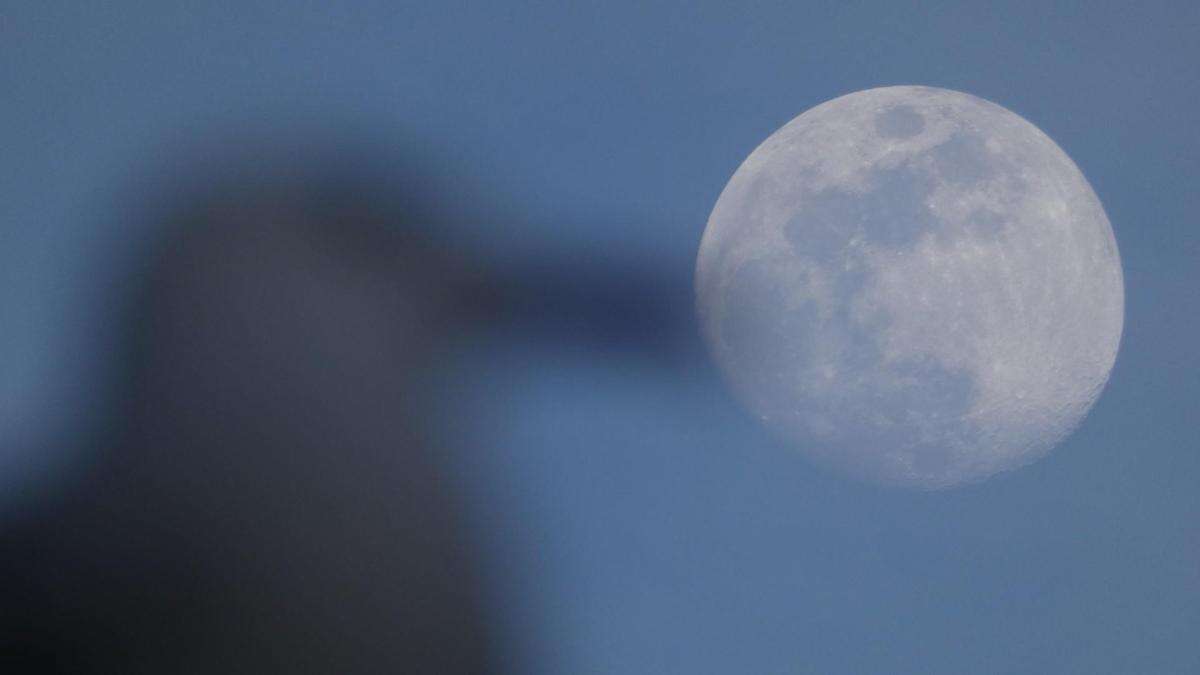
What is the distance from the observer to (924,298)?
2154 millimetres

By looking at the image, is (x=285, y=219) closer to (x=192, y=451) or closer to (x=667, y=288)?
(x=192, y=451)

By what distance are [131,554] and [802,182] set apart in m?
1.85

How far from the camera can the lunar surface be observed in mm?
2162

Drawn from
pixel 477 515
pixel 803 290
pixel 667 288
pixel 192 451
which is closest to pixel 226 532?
pixel 192 451

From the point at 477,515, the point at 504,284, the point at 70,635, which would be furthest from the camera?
the point at 504,284

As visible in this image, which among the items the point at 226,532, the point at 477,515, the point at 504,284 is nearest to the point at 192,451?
the point at 226,532

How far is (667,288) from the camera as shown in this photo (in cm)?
255

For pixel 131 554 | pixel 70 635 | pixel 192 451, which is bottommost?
pixel 70 635

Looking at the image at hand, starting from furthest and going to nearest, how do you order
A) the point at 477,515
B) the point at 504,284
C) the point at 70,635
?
the point at 504,284 < the point at 477,515 < the point at 70,635

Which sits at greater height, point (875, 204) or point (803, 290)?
point (875, 204)

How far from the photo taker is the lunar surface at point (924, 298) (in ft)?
7.09

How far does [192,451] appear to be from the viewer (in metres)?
2.23

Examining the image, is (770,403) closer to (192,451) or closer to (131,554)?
(192,451)

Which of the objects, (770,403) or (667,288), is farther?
(667,288)
